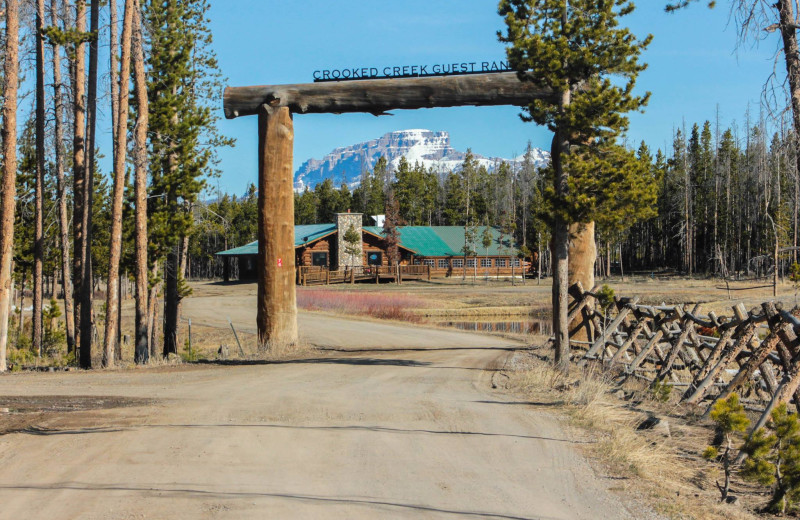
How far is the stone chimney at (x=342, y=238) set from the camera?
218ft

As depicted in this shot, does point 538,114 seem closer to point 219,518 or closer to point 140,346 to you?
point 219,518

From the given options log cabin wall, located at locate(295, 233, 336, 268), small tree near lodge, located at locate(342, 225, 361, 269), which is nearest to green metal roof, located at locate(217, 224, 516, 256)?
log cabin wall, located at locate(295, 233, 336, 268)

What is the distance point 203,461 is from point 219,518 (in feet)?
5.45

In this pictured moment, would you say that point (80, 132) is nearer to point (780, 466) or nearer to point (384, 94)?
point (384, 94)

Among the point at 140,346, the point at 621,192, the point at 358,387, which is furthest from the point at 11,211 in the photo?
the point at 621,192

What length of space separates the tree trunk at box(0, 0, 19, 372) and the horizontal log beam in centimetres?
593

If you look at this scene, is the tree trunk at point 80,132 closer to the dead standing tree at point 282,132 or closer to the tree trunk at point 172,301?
the tree trunk at point 172,301

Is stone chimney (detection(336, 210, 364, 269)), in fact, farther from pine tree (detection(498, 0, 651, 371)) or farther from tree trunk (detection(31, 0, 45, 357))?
pine tree (detection(498, 0, 651, 371))

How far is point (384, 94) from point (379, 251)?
54.5m

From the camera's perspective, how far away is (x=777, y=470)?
658 centimetres

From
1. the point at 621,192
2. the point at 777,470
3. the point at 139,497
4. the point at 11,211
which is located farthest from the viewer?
the point at 11,211

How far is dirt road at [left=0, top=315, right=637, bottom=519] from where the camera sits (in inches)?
230

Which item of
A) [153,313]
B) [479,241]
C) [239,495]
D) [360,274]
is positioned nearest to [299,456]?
→ [239,495]

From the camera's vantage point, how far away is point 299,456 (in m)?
7.27
